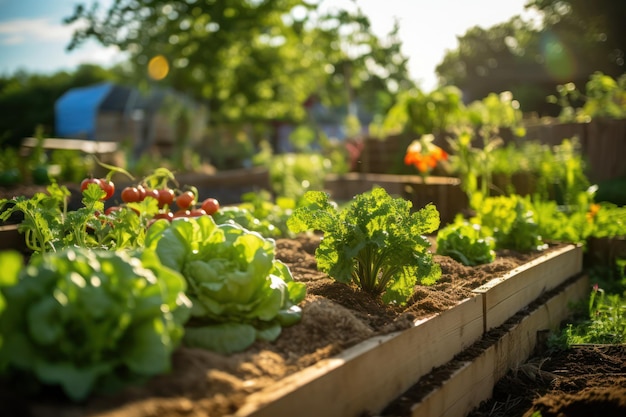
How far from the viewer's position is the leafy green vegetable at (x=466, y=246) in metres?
3.81

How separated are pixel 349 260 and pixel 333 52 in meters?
12.0

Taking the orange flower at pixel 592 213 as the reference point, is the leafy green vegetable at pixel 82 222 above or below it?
above

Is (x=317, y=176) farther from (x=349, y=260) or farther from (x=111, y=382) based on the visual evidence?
(x=111, y=382)

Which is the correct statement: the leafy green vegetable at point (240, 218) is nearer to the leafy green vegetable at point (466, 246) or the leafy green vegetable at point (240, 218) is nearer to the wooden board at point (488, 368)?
the leafy green vegetable at point (466, 246)

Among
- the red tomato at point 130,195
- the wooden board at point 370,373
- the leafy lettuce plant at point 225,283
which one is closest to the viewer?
the wooden board at point 370,373

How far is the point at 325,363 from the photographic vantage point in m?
1.97

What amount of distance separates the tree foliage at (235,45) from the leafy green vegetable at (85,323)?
9.62 metres

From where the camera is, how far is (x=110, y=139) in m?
26.8

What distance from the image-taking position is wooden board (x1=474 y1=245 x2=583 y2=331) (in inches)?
123

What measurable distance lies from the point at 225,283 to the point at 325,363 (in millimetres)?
434

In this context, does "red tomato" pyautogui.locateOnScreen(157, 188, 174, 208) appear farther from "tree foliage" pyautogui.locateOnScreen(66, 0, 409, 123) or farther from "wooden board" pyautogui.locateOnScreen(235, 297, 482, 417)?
"tree foliage" pyautogui.locateOnScreen(66, 0, 409, 123)

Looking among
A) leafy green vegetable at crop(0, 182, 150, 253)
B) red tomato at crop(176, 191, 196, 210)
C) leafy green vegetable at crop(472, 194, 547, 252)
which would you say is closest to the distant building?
leafy green vegetable at crop(472, 194, 547, 252)

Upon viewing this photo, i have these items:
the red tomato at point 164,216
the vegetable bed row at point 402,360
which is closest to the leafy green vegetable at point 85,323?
the vegetable bed row at point 402,360

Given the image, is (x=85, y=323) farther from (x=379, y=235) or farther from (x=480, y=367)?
(x=480, y=367)
